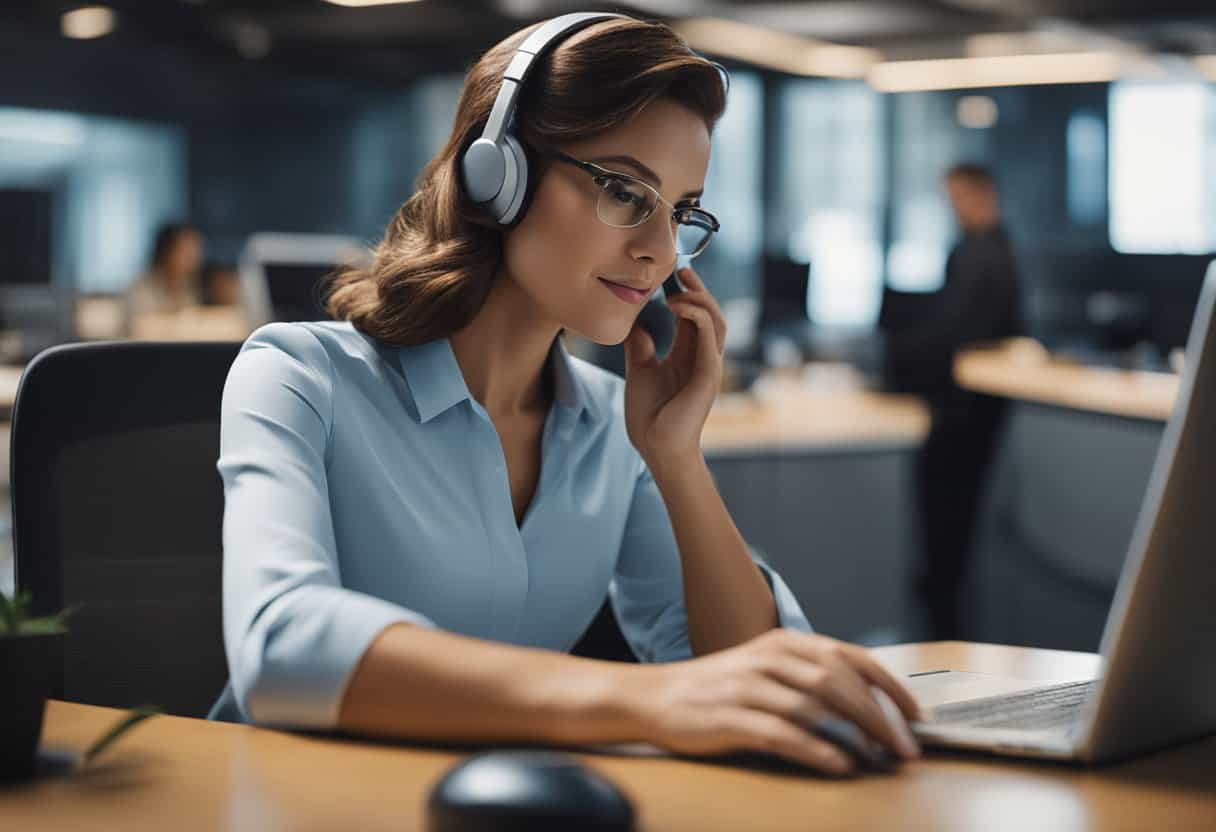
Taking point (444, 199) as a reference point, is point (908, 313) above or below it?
below

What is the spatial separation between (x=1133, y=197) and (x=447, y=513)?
9.83 m

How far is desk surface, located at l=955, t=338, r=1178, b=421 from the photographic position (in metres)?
3.99

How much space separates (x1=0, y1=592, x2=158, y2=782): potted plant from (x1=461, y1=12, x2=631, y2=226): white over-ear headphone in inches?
25.4

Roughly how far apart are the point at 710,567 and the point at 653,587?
0.48ft

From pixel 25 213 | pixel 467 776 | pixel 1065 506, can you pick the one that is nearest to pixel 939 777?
pixel 467 776

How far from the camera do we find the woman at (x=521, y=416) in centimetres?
111

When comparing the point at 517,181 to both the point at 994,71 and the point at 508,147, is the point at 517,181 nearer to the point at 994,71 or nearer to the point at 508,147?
the point at 508,147

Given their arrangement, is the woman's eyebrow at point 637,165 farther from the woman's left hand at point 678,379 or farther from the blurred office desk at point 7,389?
the blurred office desk at point 7,389

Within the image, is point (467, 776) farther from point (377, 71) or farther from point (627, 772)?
point (377, 71)

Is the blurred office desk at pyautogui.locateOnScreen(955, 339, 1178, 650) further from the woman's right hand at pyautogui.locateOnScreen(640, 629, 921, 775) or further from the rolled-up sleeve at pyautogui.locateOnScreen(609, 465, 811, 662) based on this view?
the woman's right hand at pyautogui.locateOnScreen(640, 629, 921, 775)

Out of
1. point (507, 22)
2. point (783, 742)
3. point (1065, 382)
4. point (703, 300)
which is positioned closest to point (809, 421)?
point (1065, 382)

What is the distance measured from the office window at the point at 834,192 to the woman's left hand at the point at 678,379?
9858 millimetres

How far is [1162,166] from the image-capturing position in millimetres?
9844

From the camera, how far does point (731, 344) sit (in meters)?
6.69
